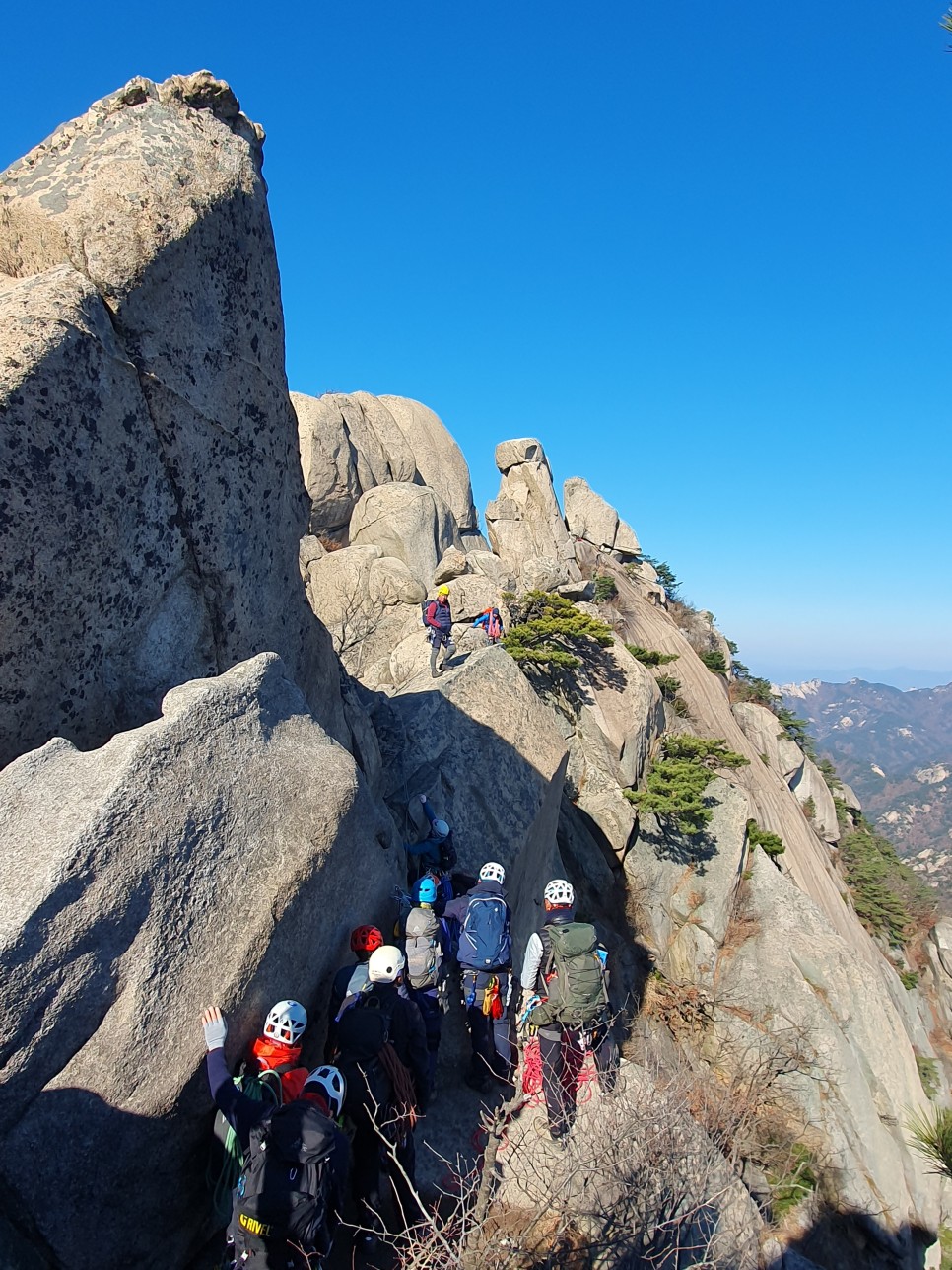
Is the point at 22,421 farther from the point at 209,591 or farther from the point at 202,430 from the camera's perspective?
the point at 209,591

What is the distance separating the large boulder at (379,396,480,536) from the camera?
34875mm

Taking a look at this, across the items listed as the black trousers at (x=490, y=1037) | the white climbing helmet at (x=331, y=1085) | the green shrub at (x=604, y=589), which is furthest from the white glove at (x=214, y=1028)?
the green shrub at (x=604, y=589)

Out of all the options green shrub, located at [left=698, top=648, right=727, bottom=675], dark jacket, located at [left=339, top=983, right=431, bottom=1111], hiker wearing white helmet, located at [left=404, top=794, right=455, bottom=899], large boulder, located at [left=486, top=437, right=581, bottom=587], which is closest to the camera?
dark jacket, located at [left=339, top=983, right=431, bottom=1111]

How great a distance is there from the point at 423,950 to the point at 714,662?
24657mm

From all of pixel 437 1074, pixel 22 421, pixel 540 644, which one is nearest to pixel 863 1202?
pixel 437 1074

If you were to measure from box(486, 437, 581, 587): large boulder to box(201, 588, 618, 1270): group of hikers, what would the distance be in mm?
22524

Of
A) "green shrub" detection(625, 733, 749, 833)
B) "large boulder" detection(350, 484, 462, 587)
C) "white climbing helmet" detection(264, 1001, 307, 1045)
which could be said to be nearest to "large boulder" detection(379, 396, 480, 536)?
"large boulder" detection(350, 484, 462, 587)

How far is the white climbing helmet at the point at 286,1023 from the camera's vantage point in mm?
5031

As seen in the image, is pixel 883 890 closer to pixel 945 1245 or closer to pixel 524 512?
pixel 945 1245

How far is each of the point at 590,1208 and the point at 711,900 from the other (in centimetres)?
1251

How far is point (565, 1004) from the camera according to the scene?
6.49m

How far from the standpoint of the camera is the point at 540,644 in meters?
18.9

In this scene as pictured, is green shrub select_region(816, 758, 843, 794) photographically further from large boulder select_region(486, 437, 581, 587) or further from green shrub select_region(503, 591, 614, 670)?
green shrub select_region(503, 591, 614, 670)

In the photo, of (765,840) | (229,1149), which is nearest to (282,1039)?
(229,1149)
